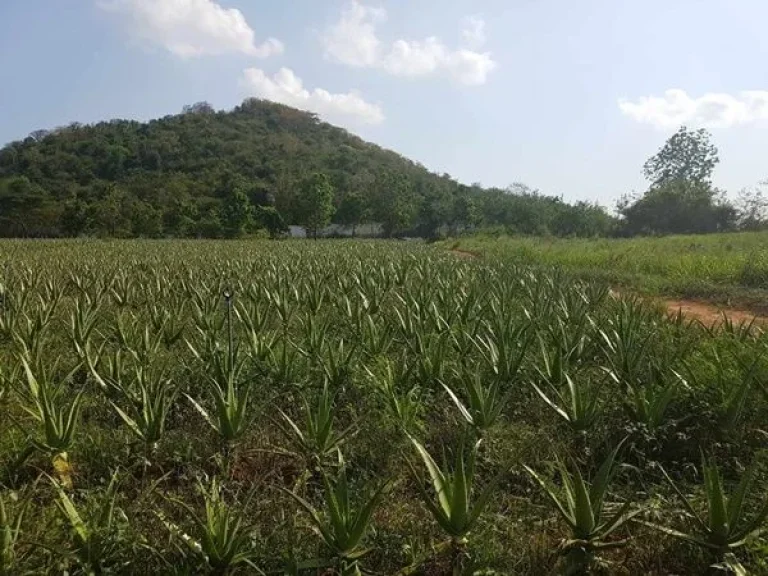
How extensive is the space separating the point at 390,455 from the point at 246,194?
2067 inches

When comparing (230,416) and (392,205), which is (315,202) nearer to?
(392,205)

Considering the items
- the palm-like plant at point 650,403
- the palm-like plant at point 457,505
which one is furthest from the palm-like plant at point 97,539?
the palm-like plant at point 650,403

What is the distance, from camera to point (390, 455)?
3.23m

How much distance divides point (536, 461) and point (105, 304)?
6.37 meters

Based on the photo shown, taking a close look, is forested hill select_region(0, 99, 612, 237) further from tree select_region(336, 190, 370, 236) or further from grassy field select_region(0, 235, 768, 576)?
grassy field select_region(0, 235, 768, 576)

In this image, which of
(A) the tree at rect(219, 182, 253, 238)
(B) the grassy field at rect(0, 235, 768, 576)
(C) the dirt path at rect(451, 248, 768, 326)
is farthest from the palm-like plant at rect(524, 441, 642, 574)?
(A) the tree at rect(219, 182, 253, 238)

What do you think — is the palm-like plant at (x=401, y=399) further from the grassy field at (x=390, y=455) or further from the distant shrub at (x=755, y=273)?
the distant shrub at (x=755, y=273)

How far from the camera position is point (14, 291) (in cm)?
749

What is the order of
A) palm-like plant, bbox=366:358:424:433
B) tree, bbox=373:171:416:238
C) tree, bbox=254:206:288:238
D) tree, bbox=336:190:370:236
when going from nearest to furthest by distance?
palm-like plant, bbox=366:358:424:433 < tree, bbox=254:206:288:238 < tree, bbox=373:171:416:238 < tree, bbox=336:190:370:236

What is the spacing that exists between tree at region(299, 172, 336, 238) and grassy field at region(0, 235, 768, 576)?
4522 centimetres

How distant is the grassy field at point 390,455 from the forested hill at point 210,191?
41.5 meters

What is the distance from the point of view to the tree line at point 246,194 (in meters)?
42.2

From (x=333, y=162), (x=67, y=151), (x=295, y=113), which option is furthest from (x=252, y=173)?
(x=295, y=113)

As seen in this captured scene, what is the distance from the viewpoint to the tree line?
42.2m
